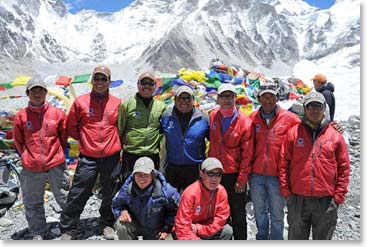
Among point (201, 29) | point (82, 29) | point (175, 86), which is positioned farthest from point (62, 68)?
point (175, 86)

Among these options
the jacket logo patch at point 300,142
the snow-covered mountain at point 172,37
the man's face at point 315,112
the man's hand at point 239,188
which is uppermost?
the snow-covered mountain at point 172,37

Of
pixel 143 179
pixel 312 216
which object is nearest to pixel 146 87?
pixel 143 179

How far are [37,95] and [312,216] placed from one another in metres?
3.47

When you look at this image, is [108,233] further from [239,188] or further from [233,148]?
[233,148]

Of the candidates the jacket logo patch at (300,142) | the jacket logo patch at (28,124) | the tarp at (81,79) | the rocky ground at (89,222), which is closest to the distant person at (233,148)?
the jacket logo patch at (300,142)

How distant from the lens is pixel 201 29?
11762 cm

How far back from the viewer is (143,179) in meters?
4.13

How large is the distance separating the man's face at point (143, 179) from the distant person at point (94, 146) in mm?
864

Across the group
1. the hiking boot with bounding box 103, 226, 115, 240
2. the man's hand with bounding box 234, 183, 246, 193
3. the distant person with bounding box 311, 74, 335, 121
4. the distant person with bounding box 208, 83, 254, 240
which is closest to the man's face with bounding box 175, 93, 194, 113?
the distant person with bounding box 208, 83, 254, 240

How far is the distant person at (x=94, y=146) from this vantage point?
4.86 m

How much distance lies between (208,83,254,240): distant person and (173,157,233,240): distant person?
0.45m

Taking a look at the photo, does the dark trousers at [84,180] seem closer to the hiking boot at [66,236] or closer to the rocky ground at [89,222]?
the hiking boot at [66,236]

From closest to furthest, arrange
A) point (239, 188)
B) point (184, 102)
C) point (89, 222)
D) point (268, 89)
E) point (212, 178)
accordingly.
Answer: point (212, 178), point (268, 89), point (239, 188), point (184, 102), point (89, 222)

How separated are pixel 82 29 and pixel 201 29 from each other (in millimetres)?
72647
